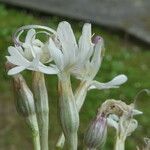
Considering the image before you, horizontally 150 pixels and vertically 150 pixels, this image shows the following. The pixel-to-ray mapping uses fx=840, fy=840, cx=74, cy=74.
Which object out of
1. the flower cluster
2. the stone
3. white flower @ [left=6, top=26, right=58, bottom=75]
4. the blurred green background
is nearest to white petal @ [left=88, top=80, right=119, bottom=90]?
the flower cluster

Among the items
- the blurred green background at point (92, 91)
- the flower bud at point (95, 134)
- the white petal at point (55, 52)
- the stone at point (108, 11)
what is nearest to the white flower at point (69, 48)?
the white petal at point (55, 52)

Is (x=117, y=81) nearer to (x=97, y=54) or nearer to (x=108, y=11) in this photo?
(x=97, y=54)

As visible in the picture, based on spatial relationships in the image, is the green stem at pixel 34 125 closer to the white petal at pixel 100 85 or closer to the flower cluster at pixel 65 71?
the flower cluster at pixel 65 71

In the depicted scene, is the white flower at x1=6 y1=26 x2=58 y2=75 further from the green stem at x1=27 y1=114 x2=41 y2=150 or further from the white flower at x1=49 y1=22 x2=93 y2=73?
the green stem at x1=27 y1=114 x2=41 y2=150

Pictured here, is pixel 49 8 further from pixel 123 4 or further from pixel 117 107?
pixel 117 107

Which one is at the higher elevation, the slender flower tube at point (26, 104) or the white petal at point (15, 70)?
the white petal at point (15, 70)
